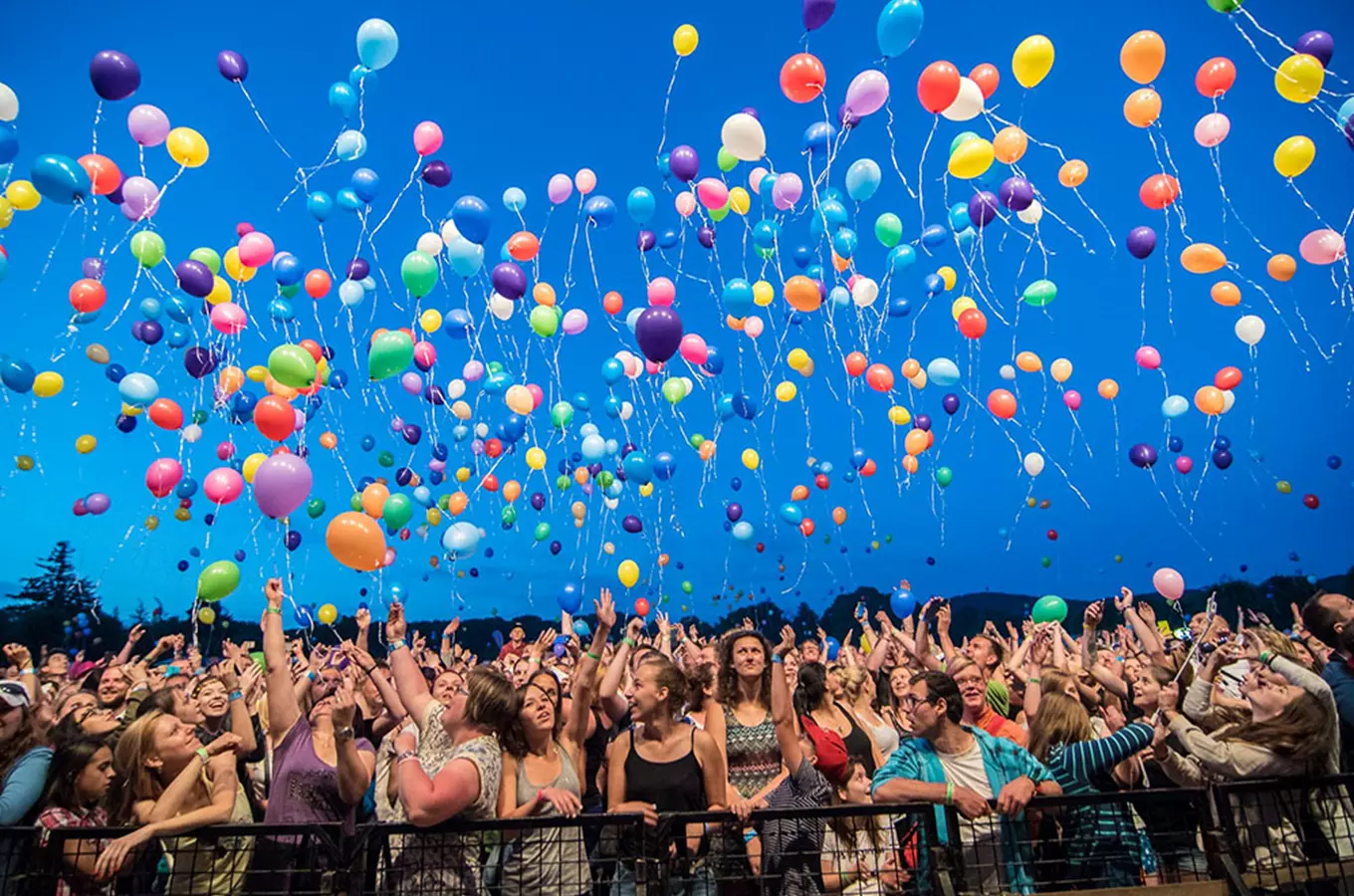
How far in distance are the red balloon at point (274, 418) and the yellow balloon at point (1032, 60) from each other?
18.6 ft

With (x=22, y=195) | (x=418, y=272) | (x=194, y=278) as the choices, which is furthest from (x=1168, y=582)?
(x=22, y=195)

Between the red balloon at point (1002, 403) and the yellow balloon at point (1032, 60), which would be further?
the red balloon at point (1002, 403)

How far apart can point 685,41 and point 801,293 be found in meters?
2.36

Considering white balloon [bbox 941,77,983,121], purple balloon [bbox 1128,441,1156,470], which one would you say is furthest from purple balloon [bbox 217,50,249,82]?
purple balloon [bbox 1128,441,1156,470]

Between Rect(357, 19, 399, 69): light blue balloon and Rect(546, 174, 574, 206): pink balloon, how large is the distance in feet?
6.13

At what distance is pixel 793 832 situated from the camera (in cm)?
288

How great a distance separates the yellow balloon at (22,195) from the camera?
6090mm

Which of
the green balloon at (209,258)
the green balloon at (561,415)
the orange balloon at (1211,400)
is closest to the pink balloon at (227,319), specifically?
the green balloon at (209,258)

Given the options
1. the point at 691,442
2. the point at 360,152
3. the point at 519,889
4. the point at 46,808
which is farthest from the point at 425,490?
the point at 519,889

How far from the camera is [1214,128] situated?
650 centimetres

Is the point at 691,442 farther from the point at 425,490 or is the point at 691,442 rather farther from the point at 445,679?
the point at 445,679

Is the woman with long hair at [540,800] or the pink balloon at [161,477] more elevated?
the pink balloon at [161,477]

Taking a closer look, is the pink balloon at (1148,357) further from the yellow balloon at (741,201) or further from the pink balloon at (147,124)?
the pink balloon at (147,124)

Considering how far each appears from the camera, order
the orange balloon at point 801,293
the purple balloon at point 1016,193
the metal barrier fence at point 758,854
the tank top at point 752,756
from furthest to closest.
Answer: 1. the orange balloon at point 801,293
2. the purple balloon at point 1016,193
3. the tank top at point 752,756
4. the metal barrier fence at point 758,854
